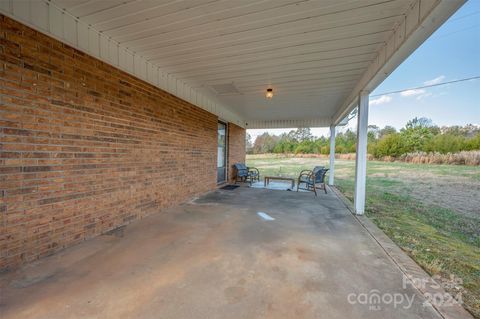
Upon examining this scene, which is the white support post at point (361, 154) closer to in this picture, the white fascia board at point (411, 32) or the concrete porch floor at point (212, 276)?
the white fascia board at point (411, 32)

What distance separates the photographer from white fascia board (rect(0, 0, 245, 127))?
189 centimetres

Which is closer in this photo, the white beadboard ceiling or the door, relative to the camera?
the white beadboard ceiling

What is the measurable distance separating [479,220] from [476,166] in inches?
233

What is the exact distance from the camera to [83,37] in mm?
2408

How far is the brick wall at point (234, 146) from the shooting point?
24.8ft

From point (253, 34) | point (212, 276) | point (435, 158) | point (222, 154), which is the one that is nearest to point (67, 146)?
point (212, 276)

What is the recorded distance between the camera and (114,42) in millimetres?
2775

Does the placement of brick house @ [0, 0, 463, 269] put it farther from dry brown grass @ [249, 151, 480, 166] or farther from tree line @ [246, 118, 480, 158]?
tree line @ [246, 118, 480, 158]

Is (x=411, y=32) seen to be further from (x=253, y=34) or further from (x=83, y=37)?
(x=83, y=37)

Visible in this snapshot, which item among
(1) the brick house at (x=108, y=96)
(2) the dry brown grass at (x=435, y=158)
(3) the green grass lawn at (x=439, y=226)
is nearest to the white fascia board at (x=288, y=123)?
(3) the green grass lawn at (x=439, y=226)

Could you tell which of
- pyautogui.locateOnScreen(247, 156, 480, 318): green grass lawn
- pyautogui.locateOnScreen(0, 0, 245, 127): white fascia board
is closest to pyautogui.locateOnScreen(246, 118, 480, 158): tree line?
pyautogui.locateOnScreen(247, 156, 480, 318): green grass lawn

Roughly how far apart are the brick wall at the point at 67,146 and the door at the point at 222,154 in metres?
3.17

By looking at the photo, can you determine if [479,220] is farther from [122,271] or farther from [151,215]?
[151,215]

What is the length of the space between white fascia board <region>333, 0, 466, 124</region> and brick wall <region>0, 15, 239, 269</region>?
3845 millimetres
